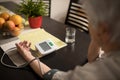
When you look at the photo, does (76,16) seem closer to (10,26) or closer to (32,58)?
(10,26)

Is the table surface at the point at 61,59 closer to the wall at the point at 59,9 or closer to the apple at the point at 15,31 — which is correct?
the apple at the point at 15,31

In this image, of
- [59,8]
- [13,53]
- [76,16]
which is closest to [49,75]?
[13,53]

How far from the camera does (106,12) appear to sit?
0.59 m

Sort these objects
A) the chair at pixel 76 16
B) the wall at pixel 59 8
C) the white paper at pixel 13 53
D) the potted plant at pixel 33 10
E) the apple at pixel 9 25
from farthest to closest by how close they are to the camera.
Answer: the wall at pixel 59 8 < the chair at pixel 76 16 < the potted plant at pixel 33 10 < the apple at pixel 9 25 < the white paper at pixel 13 53

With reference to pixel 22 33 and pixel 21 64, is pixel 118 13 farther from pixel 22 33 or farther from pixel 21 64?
pixel 22 33

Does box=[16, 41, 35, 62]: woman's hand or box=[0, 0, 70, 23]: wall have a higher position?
box=[16, 41, 35, 62]: woman's hand

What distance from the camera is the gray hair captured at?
573 mm

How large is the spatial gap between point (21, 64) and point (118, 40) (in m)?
0.68

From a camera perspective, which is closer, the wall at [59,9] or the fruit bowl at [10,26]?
the fruit bowl at [10,26]

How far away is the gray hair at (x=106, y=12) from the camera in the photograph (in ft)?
1.88

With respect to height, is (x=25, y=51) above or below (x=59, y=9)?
above

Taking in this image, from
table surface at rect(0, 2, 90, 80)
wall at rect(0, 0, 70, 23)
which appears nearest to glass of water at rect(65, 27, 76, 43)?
table surface at rect(0, 2, 90, 80)

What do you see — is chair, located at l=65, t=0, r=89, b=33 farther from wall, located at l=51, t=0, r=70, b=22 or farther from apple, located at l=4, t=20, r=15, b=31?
apple, located at l=4, t=20, r=15, b=31

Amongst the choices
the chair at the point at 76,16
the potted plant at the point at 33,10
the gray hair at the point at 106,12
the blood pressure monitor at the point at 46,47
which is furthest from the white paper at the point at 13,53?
the chair at the point at 76,16
